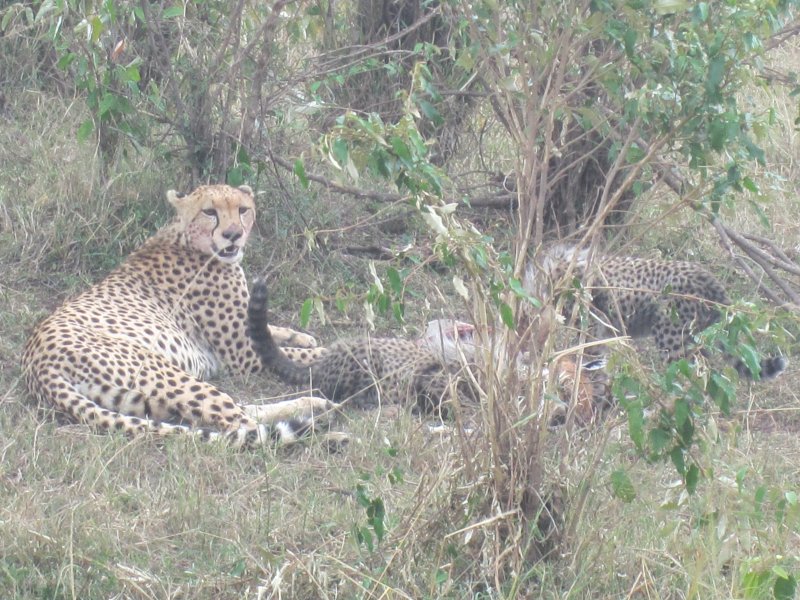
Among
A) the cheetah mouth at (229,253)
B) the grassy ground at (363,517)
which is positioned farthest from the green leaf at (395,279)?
the cheetah mouth at (229,253)

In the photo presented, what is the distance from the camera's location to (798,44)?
9305mm

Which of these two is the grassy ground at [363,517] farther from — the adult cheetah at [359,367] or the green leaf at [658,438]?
the adult cheetah at [359,367]

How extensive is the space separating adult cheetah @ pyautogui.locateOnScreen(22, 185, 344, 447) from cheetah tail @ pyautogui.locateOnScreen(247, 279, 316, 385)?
92 millimetres

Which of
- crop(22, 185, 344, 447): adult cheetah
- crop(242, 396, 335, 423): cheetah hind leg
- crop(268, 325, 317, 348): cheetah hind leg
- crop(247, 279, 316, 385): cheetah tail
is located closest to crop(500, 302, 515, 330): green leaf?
crop(22, 185, 344, 447): adult cheetah

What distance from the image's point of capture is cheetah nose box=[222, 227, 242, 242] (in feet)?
18.4

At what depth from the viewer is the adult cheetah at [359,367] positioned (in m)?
4.84

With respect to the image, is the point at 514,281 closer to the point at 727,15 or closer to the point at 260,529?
the point at 727,15

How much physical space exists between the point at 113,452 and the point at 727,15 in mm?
2314

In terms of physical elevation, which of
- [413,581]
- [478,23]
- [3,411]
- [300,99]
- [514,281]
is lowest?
[3,411]

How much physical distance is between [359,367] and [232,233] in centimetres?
105

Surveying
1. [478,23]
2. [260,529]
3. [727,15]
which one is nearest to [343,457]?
[260,529]

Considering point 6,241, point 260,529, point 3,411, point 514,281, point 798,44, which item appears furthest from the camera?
point 798,44

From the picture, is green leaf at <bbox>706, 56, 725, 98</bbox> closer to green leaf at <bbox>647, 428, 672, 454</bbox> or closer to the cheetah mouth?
green leaf at <bbox>647, 428, 672, 454</bbox>

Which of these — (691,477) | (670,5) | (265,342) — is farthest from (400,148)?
(265,342)
